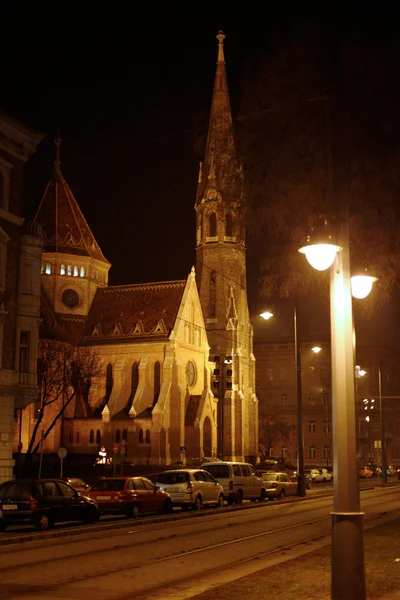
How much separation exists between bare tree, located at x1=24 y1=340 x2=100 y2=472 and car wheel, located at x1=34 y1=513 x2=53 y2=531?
2646cm

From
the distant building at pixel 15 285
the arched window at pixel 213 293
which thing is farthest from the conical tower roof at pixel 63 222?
the distant building at pixel 15 285

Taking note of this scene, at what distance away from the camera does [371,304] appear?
16.8 meters

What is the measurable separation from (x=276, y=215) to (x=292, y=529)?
8.84 meters

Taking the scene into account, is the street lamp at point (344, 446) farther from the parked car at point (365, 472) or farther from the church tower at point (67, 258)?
the church tower at point (67, 258)

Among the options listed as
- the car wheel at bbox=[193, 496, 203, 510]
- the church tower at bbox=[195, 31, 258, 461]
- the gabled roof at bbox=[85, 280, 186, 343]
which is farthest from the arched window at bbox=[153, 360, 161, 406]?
the car wheel at bbox=[193, 496, 203, 510]

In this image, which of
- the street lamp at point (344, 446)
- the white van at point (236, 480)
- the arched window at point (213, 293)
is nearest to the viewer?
the street lamp at point (344, 446)

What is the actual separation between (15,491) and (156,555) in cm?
726

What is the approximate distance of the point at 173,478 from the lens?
92.4 ft

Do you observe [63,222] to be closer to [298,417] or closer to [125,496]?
[298,417]

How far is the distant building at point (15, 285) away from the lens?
1260 inches

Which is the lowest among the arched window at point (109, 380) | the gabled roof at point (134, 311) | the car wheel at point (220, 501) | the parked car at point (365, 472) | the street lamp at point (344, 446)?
the parked car at point (365, 472)

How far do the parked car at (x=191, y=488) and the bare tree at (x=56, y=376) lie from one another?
2035 centimetres

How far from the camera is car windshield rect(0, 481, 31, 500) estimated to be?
20.7 metres

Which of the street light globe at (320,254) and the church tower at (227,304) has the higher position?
the church tower at (227,304)
